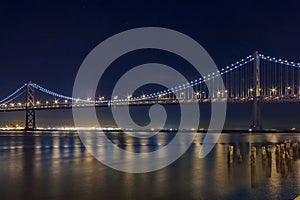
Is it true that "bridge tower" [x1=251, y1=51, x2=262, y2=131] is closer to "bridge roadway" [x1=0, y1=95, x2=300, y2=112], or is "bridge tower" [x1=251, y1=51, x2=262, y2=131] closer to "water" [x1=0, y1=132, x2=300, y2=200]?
"bridge roadway" [x1=0, y1=95, x2=300, y2=112]

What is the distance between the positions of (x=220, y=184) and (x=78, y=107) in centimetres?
5345

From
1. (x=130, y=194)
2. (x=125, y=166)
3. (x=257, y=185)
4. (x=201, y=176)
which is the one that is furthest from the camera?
(x=125, y=166)

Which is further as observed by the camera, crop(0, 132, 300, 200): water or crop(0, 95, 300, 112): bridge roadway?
crop(0, 95, 300, 112): bridge roadway

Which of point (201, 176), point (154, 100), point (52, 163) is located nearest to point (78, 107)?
point (154, 100)

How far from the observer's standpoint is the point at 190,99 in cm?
5816

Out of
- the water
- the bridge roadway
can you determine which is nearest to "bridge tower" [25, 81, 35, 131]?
the bridge roadway

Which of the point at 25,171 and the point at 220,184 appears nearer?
the point at 220,184

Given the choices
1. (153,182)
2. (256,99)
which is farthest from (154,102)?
(153,182)

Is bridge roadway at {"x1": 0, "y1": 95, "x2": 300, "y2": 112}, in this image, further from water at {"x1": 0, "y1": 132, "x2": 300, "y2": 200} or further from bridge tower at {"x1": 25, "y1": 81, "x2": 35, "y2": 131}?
water at {"x1": 0, "y1": 132, "x2": 300, "y2": 200}

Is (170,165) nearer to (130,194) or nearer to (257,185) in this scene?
(257,185)

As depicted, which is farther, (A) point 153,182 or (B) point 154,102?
(B) point 154,102

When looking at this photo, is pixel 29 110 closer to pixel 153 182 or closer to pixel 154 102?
pixel 154 102

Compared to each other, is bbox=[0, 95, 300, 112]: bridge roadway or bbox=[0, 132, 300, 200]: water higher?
bbox=[0, 95, 300, 112]: bridge roadway

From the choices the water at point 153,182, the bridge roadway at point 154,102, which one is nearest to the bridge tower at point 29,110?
the bridge roadway at point 154,102
